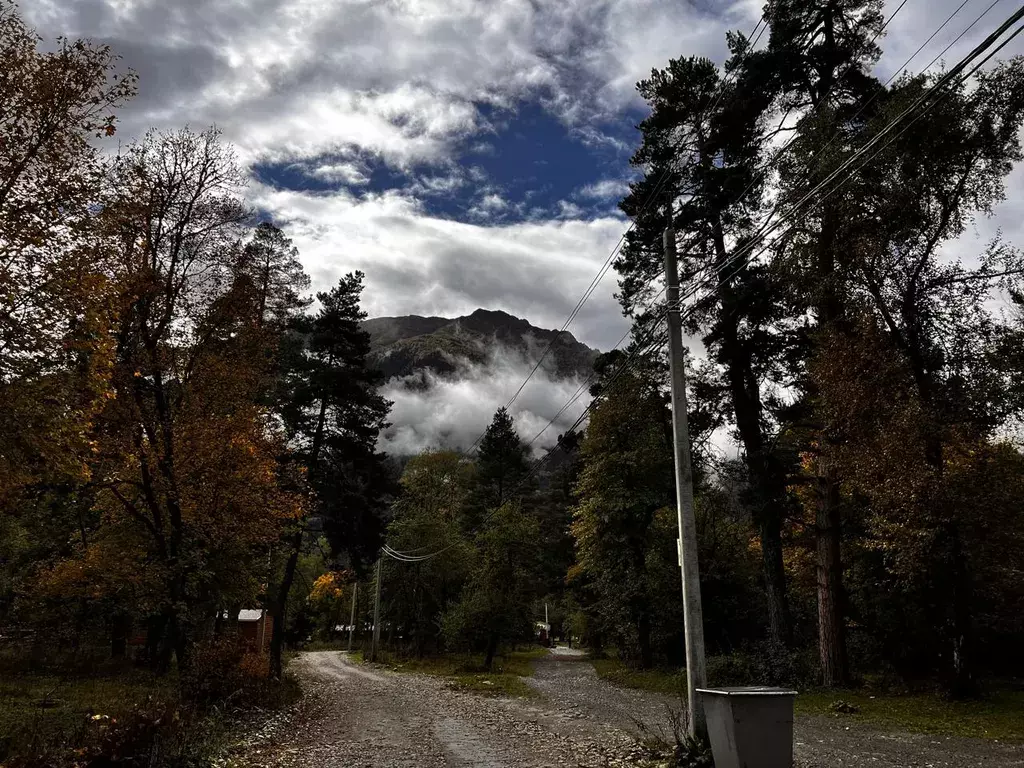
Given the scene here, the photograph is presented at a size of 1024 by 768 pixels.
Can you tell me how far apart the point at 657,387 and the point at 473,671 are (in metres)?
20.4

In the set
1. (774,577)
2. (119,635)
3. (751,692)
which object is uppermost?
→ (774,577)

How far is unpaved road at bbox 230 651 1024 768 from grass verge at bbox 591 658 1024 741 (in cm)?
96

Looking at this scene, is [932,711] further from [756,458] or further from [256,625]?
[256,625]

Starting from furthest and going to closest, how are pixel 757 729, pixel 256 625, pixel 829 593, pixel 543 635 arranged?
1. pixel 543 635
2. pixel 256 625
3. pixel 829 593
4. pixel 757 729

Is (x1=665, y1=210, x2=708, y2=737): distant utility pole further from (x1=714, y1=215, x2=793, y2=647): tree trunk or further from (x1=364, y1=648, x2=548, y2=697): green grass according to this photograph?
(x1=364, y1=648, x2=548, y2=697): green grass

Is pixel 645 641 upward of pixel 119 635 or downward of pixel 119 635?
downward

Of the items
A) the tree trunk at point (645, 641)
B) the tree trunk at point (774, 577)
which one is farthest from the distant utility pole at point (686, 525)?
Answer: the tree trunk at point (645, 641)

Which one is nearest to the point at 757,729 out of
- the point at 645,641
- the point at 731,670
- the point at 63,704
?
the point at 63,704

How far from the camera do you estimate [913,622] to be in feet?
72.7

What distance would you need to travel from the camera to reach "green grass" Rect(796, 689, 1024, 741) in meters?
13.4

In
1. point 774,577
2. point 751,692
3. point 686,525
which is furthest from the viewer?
point 774,577

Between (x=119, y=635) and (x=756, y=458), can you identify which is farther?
(x=119, y=635)

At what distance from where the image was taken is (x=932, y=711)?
15.6 meters

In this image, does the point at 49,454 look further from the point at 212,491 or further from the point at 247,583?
the point at 247,583
